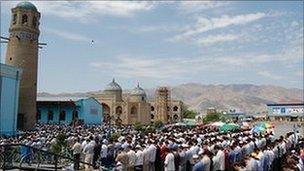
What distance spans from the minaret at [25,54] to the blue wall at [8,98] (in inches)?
269

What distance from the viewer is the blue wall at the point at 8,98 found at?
3591cm

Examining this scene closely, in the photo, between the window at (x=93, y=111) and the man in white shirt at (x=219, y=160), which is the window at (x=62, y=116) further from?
the man in white shirt at (x=219, y=160)

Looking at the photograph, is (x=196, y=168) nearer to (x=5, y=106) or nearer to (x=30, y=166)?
(x=30, y=166)

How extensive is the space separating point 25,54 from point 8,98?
9.26m

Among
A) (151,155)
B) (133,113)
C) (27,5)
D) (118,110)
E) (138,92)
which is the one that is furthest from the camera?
(138,92)

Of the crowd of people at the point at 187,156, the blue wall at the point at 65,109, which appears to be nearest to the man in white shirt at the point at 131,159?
the crowd of people at the point at 187,156

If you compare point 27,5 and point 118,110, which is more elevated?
point 27,5

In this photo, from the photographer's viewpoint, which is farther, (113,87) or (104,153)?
(113,87)

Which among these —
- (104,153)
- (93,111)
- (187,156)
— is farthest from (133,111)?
(187,156)

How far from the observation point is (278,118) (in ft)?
269

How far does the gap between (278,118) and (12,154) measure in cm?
7173

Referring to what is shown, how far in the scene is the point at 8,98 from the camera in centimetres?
3684

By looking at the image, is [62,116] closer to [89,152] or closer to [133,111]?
[133,111]

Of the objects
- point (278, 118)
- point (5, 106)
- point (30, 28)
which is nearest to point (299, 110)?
point (278, 118)
